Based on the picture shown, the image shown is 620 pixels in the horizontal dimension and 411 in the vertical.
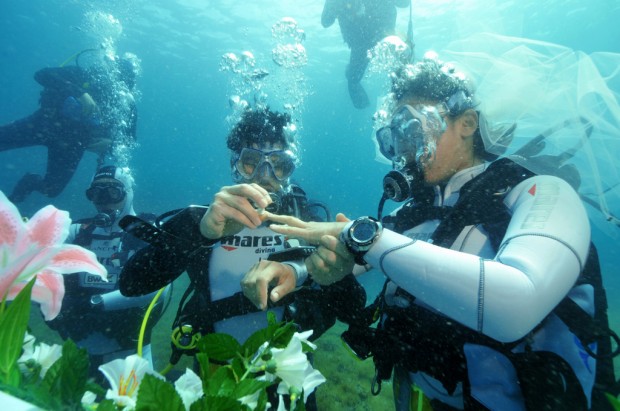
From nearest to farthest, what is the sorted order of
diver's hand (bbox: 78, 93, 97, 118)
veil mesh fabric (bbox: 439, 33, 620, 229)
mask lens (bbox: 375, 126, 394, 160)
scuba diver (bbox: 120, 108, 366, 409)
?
veil mesh fabric (bbox: 439, 33, 620, 229)
scuba diver (bbox: 120, 108, 366, 409)
mask lens (bbox: 375, 126, 394, 160)
diver's hand (bbox: 78, 93, 97, 118)

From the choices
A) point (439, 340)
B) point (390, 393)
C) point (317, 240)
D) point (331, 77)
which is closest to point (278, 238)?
point (317, 240)

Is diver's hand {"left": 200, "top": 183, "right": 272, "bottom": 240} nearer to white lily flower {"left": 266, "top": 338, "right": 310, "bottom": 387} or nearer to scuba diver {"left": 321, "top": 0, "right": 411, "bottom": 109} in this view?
white lily flower {"left": 266, "top": 338, "right": 310, "bottom": 387}

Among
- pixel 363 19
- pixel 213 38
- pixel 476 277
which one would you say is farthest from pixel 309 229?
pixel 213 38

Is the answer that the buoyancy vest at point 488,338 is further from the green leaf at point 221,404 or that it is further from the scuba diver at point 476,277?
the green leaf at point 221,404

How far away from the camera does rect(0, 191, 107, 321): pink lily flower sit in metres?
0.58

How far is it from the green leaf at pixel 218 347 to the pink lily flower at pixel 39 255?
290mm

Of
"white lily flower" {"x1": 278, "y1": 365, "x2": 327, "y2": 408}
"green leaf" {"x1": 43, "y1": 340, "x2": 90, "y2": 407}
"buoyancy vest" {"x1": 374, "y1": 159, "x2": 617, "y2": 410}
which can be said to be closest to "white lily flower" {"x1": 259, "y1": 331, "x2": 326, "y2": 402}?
"white lily flower" {"x1": 278, "y1": 365, "x2": 327, "y2": 408}

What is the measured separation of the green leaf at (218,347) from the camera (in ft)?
2.36

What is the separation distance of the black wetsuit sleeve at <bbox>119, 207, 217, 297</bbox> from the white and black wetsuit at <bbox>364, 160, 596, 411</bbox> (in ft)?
5.62


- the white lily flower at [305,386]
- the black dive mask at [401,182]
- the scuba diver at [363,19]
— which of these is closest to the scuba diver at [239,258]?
the black dive mask at [401,182]

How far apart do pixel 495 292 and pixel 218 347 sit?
1307 millimetres

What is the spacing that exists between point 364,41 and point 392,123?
38.5ft

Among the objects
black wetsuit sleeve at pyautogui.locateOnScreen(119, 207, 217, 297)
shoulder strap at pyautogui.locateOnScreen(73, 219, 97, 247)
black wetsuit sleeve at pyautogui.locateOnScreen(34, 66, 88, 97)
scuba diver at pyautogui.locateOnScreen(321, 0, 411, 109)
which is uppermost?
scuba diver at pyautogui.locateOnScreen(321, 0, 411, 109)

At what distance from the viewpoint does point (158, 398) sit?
528 mm
